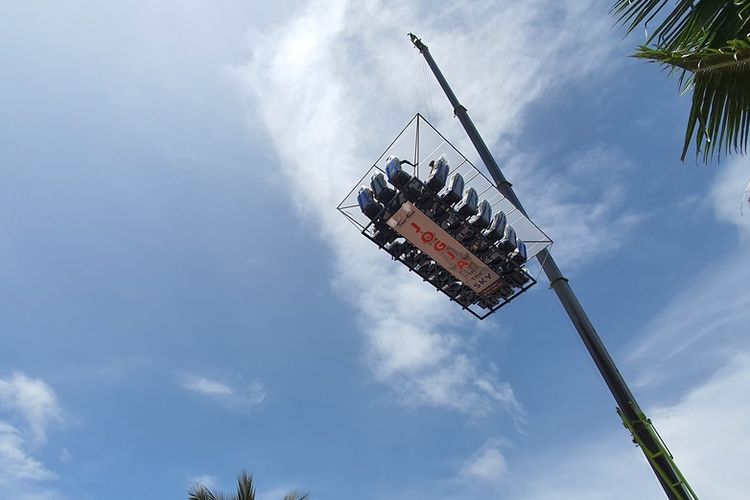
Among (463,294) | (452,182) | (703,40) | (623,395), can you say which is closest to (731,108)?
(703,40)

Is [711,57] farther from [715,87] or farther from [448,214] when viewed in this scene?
[448,214]

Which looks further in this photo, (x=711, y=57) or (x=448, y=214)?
(x=448, y=214)

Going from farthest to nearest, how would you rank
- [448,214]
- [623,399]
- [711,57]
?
[448,214], [623,399], [711,57]

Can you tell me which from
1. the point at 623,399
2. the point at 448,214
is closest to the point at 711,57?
the point at 623,399

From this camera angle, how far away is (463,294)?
62.1 ft

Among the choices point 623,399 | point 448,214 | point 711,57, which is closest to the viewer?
point 711,57

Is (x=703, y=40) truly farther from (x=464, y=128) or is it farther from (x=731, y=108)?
(x=464, y=128)

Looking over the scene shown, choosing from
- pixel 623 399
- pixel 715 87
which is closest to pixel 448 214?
pixel 623 399

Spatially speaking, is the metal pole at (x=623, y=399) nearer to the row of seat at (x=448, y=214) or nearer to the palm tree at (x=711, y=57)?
the row of seat at (x=448, y=214)

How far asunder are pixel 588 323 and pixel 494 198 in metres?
6.04

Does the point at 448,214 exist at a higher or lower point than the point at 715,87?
higher

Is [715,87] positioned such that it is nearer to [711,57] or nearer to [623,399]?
[711,57]

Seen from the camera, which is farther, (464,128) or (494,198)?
(464,128)

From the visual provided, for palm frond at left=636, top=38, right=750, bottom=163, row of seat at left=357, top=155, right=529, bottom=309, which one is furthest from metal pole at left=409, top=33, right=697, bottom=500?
palm frond at left=636, top=38, right=750, bottom=163
